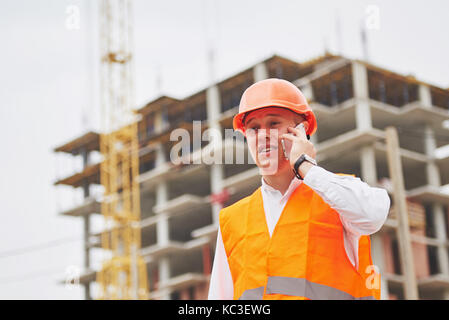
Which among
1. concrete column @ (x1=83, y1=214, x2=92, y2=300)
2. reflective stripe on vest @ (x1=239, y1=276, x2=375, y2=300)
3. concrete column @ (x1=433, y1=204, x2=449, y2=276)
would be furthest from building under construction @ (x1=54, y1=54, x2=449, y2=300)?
reflective stripe on vest @ (x1=239, y1=276, x2=375, y2=300)

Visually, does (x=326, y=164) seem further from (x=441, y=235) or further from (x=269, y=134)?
(x=269, y=134)

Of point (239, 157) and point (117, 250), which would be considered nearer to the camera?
point (239, 157)

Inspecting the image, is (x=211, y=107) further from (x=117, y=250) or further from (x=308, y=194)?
(x=308, y=194)

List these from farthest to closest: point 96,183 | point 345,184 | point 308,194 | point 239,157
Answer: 1. point 96,183
2. point 239,157
3. point 308,194
4. point 345,184

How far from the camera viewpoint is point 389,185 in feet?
190

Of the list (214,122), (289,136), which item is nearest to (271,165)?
(289,136)

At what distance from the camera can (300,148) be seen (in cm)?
369

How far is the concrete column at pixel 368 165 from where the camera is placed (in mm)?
58156

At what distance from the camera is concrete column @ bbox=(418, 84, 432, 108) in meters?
64.9

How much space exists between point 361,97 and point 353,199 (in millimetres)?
59256

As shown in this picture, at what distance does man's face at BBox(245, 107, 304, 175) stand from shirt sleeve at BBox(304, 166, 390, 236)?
1.10 feet
